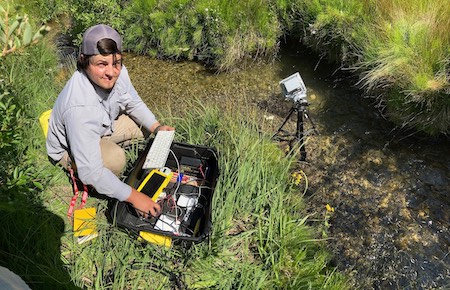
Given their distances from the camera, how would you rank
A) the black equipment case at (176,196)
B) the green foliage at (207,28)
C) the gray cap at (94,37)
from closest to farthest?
the gray cap at (94,37) → the black equipment case at (176,196) → the green foliage at (207,28)

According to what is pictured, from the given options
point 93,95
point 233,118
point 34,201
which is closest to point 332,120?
A: point 233,118

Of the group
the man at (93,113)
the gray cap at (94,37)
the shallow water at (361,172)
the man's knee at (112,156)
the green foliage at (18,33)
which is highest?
the green foliage at (18,33)

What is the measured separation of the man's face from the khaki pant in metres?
0.62

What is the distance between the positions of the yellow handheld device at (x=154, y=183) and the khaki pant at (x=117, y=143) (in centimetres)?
29

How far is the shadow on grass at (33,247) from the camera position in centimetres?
258

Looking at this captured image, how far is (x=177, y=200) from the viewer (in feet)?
10.2

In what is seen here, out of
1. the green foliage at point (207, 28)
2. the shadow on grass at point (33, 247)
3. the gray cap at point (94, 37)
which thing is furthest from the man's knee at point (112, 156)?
the green foliage at point (207, 28)

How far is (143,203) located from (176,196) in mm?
386

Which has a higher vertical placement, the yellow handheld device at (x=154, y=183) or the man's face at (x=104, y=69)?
the man's face at (x=104, y=69)

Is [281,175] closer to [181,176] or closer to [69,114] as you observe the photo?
[181,176]

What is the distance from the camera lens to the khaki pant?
3115 mm

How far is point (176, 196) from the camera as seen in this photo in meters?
3.12

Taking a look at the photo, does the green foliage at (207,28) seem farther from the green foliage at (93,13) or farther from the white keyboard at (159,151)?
the white keyboard at (159,151)

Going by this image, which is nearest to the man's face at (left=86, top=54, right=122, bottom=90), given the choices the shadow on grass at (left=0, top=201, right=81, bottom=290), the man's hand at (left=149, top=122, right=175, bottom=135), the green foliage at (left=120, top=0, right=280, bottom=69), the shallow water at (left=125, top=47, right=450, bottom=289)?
the man's hand at (left=149, top=122, right=175, bottom=135)
